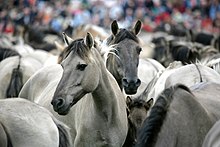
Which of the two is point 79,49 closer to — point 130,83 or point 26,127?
point 130,83

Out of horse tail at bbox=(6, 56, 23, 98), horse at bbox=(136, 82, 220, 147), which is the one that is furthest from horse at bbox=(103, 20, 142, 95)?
horse tail at bbox=(6, 56, 23, 98)

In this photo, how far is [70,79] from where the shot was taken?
7.44 metres

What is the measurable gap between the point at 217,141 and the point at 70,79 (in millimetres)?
2144

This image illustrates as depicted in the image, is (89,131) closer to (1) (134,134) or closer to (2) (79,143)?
(2) (79,143)

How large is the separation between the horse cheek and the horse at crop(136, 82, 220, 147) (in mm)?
1206

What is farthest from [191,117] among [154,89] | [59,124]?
[154,89]

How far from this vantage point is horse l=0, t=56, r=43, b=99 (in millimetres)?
11539

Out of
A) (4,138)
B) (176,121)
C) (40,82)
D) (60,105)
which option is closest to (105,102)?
(60,105)

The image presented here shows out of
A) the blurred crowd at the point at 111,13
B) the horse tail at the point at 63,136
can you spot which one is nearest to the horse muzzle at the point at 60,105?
the horse tail at the point at 63,136

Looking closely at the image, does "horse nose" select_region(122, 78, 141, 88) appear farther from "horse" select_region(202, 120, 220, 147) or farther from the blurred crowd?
the blurred crowd

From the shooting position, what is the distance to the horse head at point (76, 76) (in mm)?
7312

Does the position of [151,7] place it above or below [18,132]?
below

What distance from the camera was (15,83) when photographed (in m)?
11.6

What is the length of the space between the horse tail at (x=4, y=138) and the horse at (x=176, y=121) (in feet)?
3.55
